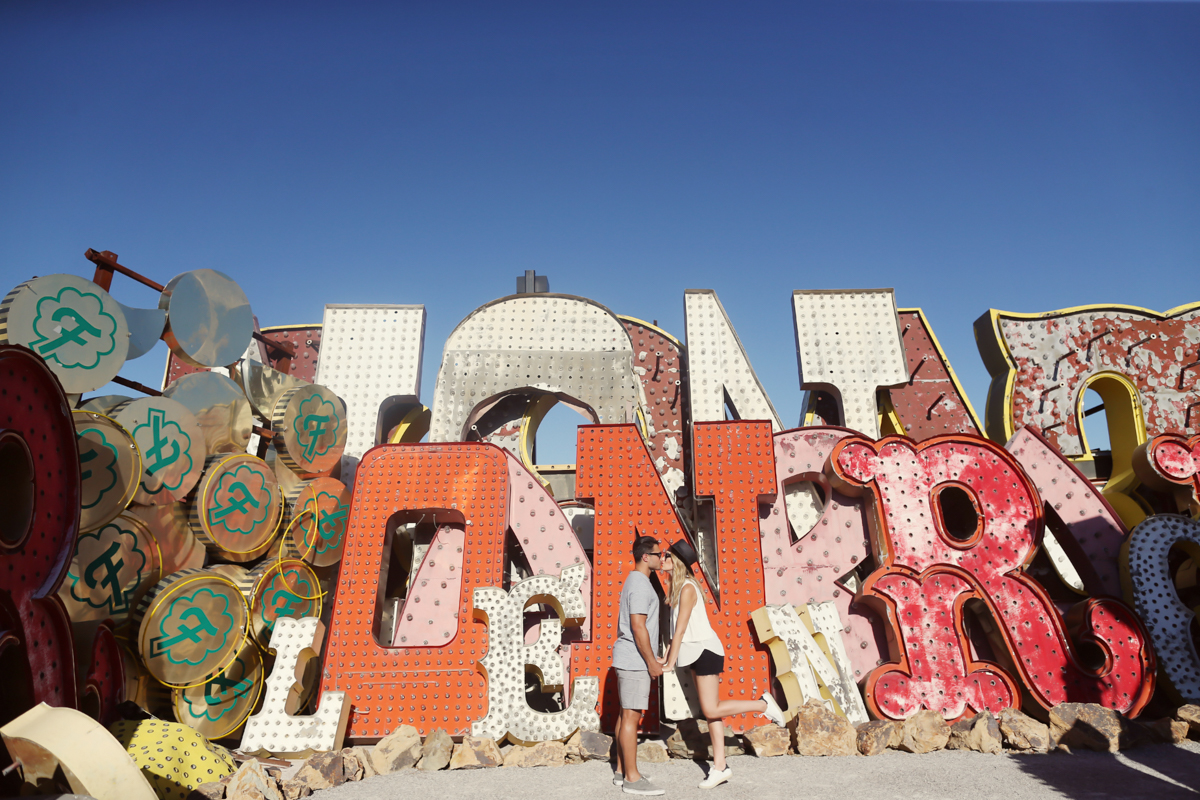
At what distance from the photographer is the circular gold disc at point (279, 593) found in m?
6.57

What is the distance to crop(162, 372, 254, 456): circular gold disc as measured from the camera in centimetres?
665

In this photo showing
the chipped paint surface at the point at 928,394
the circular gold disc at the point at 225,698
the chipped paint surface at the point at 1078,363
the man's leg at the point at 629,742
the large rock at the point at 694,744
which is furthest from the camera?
the chipped paint surface at the point at 928,394

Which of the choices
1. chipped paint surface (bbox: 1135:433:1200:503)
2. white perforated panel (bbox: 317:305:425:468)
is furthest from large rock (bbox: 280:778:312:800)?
chipped paint surface (bbox: 1135:433:1200:503)

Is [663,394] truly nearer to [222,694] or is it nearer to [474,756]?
[474,756]

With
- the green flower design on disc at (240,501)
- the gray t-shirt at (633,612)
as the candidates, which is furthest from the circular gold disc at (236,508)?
the gray t-shirt at (633,612)

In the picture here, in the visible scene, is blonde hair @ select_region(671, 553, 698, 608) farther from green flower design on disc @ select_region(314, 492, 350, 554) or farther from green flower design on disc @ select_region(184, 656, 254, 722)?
green flower design on disc @ select_region(314, 492, 350, 554)

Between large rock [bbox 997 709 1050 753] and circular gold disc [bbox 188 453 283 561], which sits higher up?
circular gold disc [bbox 188 453 283 561]

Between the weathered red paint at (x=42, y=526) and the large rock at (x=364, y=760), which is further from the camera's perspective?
the large rock at (x=364, y=760)

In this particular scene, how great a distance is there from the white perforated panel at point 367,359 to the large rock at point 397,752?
12.2 ft

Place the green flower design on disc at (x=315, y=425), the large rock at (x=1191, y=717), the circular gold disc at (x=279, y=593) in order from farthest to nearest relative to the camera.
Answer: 1. the green flower design on disc at (x=315, y=425)
2. the circular gold disc at (x=279, y=593)
3. the large rock at (x=1191, y=717)

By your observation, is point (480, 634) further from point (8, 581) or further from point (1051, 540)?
point (1051, 540)

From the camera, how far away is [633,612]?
185 inches

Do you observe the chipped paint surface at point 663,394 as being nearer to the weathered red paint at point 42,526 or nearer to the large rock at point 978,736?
the large rock at point 978,736

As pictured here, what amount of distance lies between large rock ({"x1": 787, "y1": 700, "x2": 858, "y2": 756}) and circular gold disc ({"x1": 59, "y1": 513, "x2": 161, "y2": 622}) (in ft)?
16.8
